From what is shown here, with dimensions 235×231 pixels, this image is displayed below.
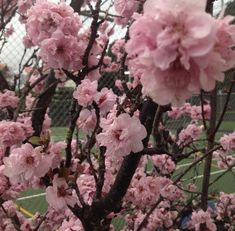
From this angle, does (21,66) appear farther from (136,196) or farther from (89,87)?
(89,87)

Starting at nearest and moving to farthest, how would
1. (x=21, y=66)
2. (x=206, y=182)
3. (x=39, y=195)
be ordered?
A: (x=206, y=182)
(x=21, y=66)
(x=39, y=195)

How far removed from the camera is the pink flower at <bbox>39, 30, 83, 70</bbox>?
2.91 feet

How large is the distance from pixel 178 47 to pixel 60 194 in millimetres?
595

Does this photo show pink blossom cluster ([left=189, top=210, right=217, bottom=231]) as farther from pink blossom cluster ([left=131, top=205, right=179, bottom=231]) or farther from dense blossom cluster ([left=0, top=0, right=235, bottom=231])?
pink blossom cluster ([left=131, top=205, right=179, bottom=231])

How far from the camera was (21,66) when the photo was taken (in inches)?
82.4

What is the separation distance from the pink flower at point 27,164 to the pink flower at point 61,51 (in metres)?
0.20

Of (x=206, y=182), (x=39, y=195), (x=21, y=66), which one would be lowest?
(x=39, y=195)

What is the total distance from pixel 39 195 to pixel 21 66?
3056mm

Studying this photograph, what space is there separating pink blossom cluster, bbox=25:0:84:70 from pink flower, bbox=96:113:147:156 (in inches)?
7.7

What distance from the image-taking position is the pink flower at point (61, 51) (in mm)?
886

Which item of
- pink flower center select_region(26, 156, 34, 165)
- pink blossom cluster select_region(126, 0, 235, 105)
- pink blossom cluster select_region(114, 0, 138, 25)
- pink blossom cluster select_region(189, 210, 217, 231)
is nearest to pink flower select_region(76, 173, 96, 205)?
pink flower center select_region(26, 156, 34, 165)

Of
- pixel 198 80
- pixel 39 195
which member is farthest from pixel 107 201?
pixel 39 195

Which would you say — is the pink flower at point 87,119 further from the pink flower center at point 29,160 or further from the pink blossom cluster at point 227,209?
the pink blossom cluster at point 227,209

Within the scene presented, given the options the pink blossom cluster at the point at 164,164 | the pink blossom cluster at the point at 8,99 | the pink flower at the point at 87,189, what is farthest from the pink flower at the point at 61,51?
the pink blossom cluster at the point at 164,164
